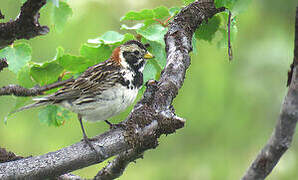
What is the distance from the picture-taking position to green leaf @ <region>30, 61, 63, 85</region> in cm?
403

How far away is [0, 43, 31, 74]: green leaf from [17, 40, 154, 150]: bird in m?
0.61

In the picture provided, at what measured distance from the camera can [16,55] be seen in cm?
344

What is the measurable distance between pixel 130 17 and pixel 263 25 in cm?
467

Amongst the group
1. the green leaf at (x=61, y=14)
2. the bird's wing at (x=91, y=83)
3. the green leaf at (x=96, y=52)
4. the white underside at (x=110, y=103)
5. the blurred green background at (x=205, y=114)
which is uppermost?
the green leaf at (x=61, y=14)

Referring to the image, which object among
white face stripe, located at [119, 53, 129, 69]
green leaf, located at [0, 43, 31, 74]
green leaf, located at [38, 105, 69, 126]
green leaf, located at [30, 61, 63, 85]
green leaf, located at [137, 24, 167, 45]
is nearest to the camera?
green leaf, located at [0, 43, 31, 74]

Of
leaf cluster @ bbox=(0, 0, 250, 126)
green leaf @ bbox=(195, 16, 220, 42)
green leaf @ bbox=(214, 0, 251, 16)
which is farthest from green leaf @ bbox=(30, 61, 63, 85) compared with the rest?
green leaf @ bbox=(214, 0, 251, 16)

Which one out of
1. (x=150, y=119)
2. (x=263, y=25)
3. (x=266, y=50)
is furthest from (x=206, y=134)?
(x=150, y=119)

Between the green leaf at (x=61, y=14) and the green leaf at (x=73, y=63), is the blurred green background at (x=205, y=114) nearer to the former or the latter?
the green leaf at (x=73, y=63)

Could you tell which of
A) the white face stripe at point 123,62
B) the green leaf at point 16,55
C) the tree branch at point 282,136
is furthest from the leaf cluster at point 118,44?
the tree branch at point 282,136

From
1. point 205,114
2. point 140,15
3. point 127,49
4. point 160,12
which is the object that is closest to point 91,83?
point 127,49

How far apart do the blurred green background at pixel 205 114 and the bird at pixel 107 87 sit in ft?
8.34

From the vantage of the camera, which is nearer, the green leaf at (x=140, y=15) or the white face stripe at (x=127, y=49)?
the green leaf at (x=140, y=15)

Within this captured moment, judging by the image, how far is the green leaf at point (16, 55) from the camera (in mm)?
3402

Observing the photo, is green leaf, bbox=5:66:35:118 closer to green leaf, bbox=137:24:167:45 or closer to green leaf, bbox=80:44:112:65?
green leaf, bbox=80:44:112:65
